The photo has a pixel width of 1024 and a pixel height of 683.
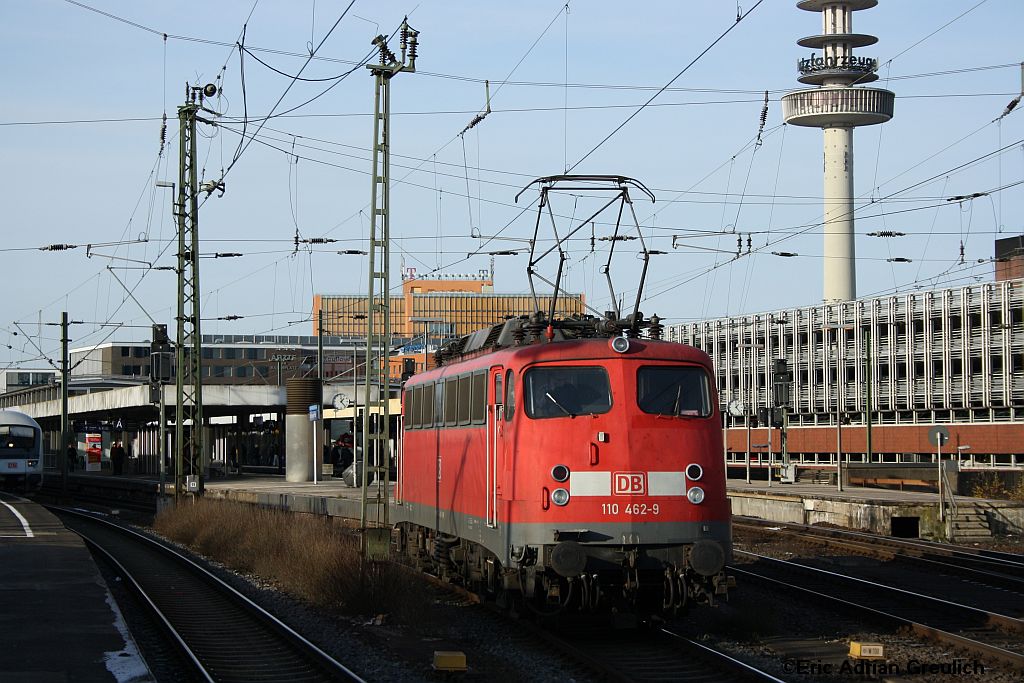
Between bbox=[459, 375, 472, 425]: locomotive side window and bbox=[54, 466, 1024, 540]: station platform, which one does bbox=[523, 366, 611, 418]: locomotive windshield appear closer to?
bbox=[459, 375, 472, 425]: locomotive side window

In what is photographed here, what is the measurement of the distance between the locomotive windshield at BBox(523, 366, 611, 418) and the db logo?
75 cm

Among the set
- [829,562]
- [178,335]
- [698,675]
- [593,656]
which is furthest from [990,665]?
[178,335]

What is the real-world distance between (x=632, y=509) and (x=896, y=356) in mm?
61387

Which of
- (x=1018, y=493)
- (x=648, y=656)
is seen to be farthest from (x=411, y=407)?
(x=1018, y=493)

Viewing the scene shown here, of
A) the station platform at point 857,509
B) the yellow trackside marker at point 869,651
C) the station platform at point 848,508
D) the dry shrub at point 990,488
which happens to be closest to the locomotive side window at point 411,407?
the yellow trackside marker at point 869,651

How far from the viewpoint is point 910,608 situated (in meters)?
17.2

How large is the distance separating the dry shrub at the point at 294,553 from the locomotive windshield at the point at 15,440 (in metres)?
27.1

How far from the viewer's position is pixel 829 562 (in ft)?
76.0

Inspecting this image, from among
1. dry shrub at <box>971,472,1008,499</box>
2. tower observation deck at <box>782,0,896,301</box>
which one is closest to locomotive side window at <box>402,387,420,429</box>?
dry shrub at <box>971,472,1008,499</box>

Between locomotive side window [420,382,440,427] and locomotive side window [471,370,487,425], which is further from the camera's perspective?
locomotive side window [420,382,440,427]

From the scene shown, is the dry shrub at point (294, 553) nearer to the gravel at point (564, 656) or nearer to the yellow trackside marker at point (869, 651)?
the gravel at point (564, 656)

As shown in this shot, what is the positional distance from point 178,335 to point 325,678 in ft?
77.5

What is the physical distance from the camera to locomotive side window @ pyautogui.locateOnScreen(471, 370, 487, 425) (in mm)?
15953

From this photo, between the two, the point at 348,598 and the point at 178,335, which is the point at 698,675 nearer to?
the point at 348,598
